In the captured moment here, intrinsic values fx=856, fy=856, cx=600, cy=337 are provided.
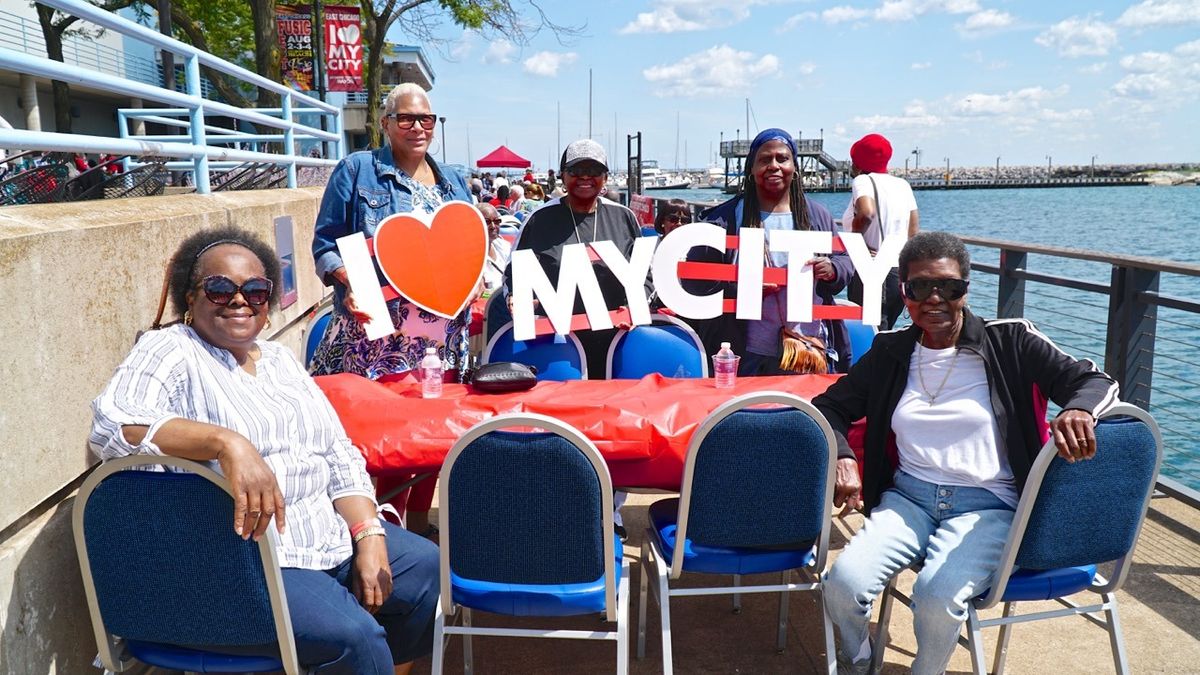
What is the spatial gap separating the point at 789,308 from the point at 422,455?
1905 mm

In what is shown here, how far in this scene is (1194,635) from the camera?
10.7 ft

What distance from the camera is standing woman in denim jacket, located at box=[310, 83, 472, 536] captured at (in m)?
3.72

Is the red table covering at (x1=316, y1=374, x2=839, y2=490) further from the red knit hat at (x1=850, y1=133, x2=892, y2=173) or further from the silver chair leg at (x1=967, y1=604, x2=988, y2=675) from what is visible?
the red knit hat at (x1=850, y1=133, x2=892, y2=173)

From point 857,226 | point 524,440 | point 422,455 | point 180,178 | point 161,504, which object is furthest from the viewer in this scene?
point 180,178

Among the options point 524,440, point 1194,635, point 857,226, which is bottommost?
point 1194,635

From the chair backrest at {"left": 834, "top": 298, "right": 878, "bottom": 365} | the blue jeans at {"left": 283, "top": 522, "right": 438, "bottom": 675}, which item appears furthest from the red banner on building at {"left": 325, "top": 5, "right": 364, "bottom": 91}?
the blue jeans at {"left": 283, "top": 522, "right": 438, "bottom": 675}

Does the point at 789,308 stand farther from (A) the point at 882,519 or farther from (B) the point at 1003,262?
(B) the point at 1003,262

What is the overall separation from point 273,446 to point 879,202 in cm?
425

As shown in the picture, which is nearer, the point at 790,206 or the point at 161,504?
the point at 161,504

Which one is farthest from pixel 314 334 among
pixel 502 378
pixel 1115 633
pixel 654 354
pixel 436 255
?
pixel 1115 633

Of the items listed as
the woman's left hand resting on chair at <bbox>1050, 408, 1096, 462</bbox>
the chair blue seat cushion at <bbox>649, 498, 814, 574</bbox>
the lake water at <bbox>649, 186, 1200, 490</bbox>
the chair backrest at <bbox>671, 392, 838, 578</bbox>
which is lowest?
the lake water at <bbox>649, 186, 1200, 490</bbox>

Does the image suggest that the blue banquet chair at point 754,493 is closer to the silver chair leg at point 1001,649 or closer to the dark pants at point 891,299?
the silver chair leg at point 1001,649

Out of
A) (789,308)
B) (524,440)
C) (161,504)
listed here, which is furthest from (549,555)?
(789,308)

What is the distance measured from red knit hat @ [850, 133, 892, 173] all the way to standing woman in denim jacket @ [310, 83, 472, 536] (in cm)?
317
